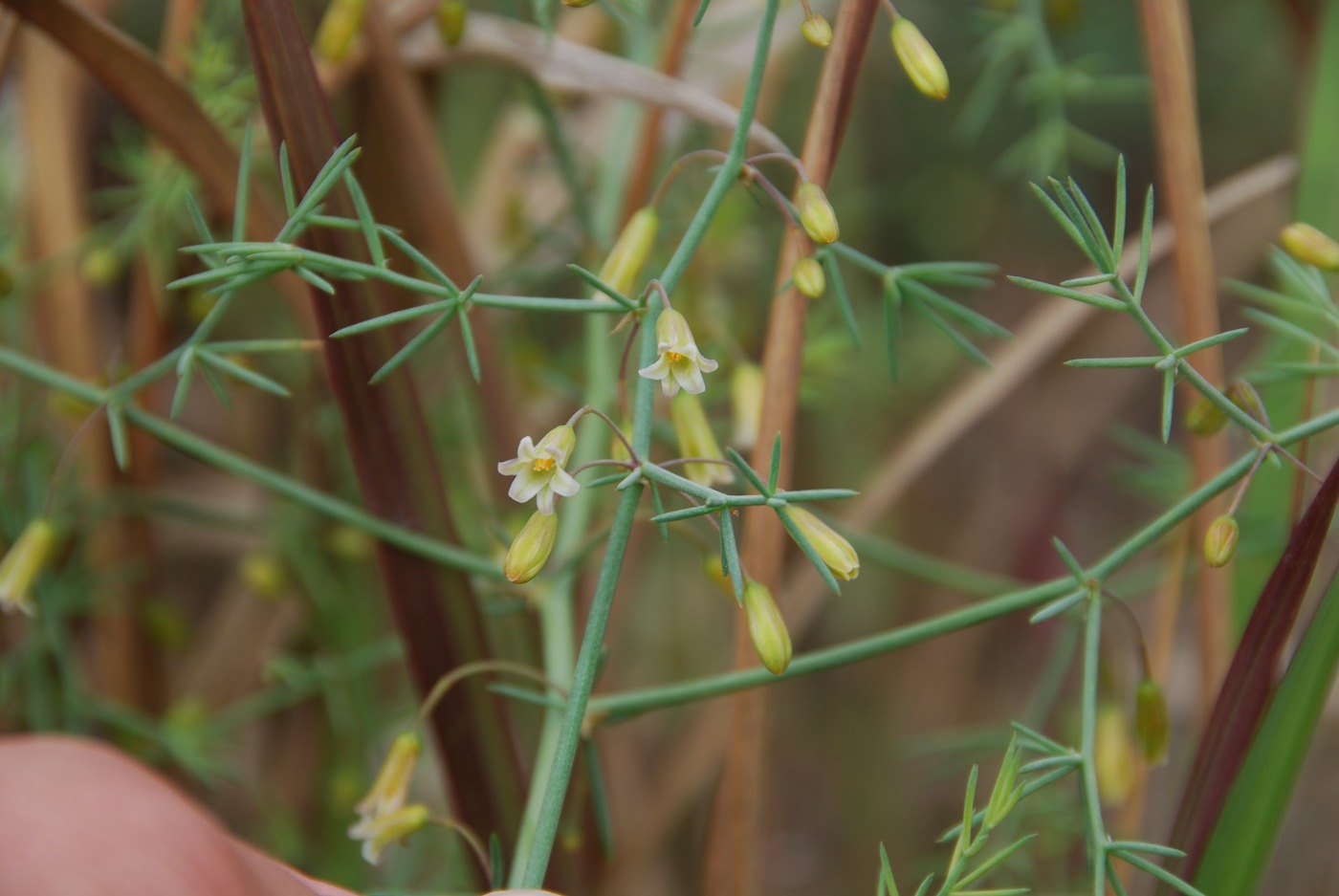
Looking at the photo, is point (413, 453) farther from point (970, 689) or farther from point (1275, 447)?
point (970, 689)

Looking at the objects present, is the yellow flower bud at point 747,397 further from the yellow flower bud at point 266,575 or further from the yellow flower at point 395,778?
the yellow flower bud at point 266,575

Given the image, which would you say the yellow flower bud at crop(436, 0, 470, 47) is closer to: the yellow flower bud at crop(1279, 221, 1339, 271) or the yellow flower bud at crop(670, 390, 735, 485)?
the yellow flower bud at crop(670, 390, 735, 485)

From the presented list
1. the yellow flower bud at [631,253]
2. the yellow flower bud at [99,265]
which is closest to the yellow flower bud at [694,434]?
the yellow flower bud at [631,253]

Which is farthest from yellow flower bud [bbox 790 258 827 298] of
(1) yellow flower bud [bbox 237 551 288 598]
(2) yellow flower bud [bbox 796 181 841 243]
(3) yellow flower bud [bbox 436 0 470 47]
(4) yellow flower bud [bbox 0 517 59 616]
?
(1) yellow flower bud [bbox 237 551 288 598]

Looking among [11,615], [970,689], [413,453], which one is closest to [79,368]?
[11,615]

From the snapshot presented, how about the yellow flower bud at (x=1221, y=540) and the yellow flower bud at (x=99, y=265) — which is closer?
the yellow flower bud at (x=1221, y=540)

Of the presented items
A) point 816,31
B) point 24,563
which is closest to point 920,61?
point 816,31
